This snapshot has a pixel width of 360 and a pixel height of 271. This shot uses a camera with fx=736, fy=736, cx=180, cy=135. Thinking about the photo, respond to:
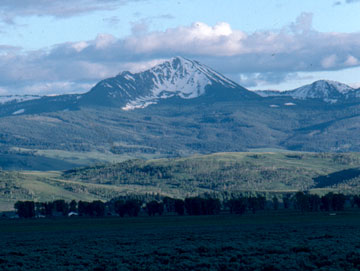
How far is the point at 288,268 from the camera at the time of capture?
70.8 metres

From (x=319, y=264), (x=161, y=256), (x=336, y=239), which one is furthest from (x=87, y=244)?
(x=319, y=264)

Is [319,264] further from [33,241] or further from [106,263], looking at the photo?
[33,241]

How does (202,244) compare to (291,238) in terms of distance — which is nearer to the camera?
(202,244)

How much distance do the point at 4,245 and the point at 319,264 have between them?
51980 millimetres

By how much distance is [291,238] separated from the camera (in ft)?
333

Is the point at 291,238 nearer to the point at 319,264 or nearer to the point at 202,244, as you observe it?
the point at 202,244

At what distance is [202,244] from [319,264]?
973 inches

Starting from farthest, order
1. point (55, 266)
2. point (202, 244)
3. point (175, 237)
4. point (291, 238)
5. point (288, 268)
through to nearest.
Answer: point (175, 237), point (291, 238), point (202, 244), point (55, 266), point (288, 268)

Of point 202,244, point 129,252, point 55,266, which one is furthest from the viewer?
point 202,244

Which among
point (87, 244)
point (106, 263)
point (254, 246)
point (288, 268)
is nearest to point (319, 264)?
point (288, 268)

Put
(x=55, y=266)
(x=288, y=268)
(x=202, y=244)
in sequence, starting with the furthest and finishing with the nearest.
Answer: (x=202, y=244) < (x=55, y=266) < (x=288, y=268)

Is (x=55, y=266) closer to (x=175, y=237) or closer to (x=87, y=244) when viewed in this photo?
A: (x=87, y=244)

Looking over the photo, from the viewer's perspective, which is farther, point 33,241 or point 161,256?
point 33,241

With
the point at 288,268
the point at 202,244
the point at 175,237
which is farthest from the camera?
the point at 175,237
